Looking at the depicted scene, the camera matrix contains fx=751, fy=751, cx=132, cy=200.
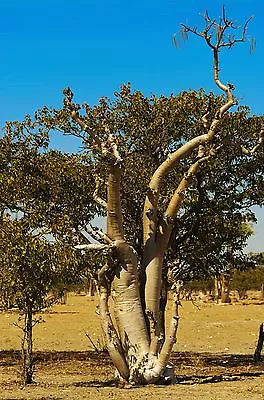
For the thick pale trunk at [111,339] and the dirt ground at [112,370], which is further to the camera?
the thick pale trunk at [111,339]

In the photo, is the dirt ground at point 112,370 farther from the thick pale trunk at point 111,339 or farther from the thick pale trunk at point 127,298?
the thick pale trunk at point 127,298

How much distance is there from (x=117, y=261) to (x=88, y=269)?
236cm

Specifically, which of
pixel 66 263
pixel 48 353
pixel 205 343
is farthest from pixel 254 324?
pixel 66 263

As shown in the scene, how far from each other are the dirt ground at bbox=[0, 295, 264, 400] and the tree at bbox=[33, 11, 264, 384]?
4.39 ft

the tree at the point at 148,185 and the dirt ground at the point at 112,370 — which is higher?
the tree at the point at 148,185

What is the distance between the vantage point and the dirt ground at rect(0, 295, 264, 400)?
15797mm

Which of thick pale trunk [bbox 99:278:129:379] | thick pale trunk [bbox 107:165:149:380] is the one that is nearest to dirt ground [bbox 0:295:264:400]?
thick pale trunk [bbox 99:278:129:379]

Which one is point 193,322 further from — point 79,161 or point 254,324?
point 79,161

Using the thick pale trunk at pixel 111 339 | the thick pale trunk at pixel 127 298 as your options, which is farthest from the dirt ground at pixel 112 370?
the thick pale trunk at pixel 127 298

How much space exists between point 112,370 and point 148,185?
6347 millimetres

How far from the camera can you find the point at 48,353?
28938 mm

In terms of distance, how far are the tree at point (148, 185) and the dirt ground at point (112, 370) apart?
134cm

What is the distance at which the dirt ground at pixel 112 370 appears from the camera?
15.8 m

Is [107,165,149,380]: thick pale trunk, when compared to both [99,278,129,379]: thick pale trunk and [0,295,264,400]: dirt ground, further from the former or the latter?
[0,295,264,400]: dirt ground
